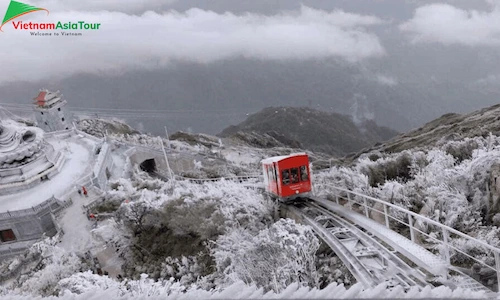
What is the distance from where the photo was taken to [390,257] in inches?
440

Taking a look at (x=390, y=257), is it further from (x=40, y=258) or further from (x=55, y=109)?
(x=55, y=109)

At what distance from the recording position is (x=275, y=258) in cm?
1220

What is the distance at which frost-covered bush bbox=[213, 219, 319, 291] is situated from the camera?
38.0 feet

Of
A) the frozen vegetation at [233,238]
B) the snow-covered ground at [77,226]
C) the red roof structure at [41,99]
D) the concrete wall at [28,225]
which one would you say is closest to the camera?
the frozen vegetation at [233,238]

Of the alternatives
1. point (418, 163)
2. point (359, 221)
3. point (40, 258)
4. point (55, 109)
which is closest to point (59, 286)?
point (40, 258)

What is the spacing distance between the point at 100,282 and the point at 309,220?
805cm

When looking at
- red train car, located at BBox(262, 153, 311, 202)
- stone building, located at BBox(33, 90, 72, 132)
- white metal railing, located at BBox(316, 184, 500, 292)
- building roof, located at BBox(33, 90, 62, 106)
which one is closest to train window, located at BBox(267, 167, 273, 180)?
red train car, located at BBox(262, 153, 311, 202)

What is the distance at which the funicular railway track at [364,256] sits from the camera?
10031 mm

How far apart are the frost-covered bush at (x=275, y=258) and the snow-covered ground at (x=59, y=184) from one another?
18.5m

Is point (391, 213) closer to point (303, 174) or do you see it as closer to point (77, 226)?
point (303, 174)

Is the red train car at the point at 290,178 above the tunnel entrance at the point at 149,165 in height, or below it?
above

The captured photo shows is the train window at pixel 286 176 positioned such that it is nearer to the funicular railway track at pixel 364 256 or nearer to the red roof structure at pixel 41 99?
the funicular railway track at pixel 364 256

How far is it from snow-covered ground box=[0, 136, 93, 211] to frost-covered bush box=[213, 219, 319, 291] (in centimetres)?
1852

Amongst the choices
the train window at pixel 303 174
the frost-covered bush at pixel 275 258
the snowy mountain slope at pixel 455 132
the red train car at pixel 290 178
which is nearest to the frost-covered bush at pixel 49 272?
the frost-covered bush at pixel 275 258
